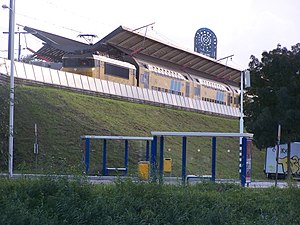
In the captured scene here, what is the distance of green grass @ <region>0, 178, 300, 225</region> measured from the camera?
15828 millimetres

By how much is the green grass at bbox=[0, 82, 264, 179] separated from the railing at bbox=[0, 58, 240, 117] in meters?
1.14

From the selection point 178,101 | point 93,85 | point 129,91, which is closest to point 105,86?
point 93,85

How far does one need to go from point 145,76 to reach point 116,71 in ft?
20.2

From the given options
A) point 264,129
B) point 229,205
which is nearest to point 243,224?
point 229,205

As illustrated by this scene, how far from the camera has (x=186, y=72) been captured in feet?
273

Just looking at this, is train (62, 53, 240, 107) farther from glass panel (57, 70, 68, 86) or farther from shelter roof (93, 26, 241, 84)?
glass panel (57, 70, 68, 86)

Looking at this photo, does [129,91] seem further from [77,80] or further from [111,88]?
[77,80]

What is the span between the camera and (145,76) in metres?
66.6

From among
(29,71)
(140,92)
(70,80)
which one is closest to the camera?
(29,71)

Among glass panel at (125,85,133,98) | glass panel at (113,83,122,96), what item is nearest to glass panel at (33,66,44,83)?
glass panel at (113,83,122,96)

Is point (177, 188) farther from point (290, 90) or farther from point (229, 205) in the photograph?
point (290, 90)

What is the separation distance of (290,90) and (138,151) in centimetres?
1121

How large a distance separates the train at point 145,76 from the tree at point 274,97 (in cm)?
1588

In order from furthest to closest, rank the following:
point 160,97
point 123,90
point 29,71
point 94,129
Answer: point 160,97
point 123,90
point 29,71
point 94,129
